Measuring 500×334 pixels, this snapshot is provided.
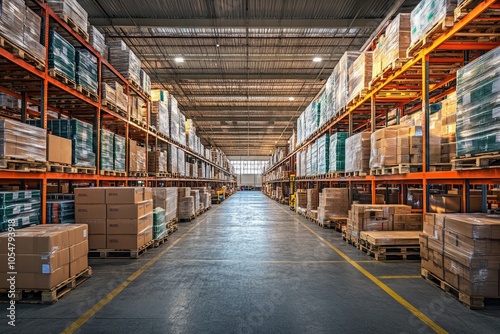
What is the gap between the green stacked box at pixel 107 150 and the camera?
272 inches

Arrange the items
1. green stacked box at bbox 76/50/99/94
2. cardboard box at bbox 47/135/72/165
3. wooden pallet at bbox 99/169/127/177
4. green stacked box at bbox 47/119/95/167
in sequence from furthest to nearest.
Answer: wooden pallet at bbox 99/169/127/177, green stacked box at bbox 76/50/99/94, green stacked box at bbox 47/119/95/167, cardboard box at bbox 47/135/72/165

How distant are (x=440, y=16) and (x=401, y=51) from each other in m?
1.27

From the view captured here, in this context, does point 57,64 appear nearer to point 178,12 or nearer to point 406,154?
point 178,12

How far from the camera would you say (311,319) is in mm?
3115

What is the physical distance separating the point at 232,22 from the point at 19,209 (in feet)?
25.9

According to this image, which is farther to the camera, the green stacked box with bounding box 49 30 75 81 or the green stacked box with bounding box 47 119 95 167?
the green stacked box with bounding box 47 119 95 167

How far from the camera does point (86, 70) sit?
6.26 m

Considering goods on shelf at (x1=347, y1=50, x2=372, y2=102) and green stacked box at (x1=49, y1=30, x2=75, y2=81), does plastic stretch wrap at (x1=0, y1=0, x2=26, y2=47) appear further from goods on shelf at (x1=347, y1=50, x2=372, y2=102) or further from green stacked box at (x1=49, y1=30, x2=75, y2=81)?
goods on shelf at (x1=347, y1=50, x2=372, y2=102)

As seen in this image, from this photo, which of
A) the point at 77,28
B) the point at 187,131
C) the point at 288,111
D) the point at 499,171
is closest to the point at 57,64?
the point at 77,28

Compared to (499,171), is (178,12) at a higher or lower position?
higher

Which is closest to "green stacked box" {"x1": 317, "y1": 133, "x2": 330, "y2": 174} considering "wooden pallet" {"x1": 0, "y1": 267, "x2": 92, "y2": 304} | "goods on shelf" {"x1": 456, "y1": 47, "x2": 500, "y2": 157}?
"goods on shelf" {"x1": 456, "y1": 47, "x2": 500, "y2": 157}

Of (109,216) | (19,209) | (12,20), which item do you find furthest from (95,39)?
(19,209)

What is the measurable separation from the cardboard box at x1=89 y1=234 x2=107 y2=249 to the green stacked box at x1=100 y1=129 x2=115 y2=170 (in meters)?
1.77

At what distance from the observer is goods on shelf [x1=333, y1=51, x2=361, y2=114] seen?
8.11 meters
